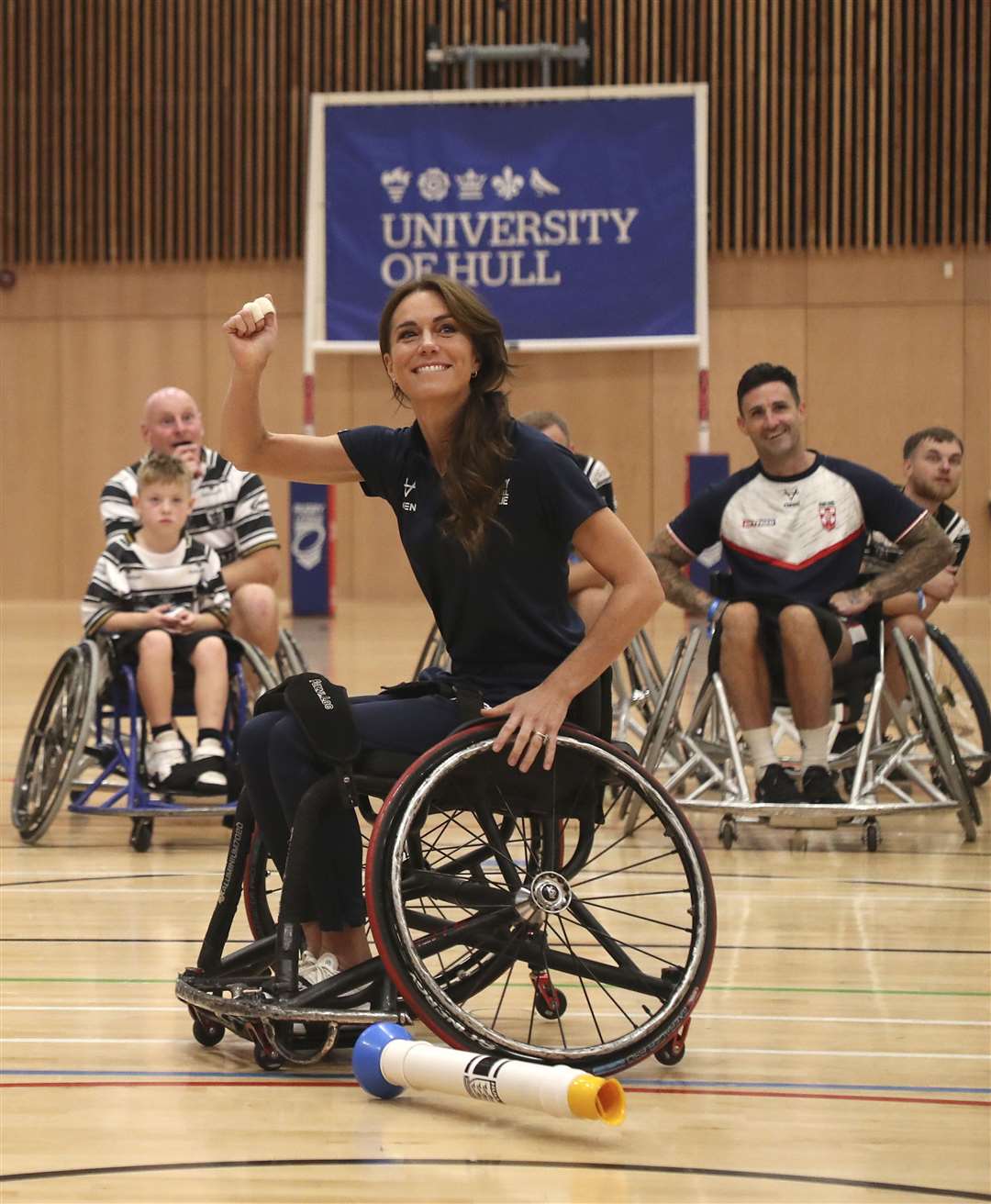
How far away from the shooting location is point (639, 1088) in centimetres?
221

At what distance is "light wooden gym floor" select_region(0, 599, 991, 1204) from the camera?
6.08 ft

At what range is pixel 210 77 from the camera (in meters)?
12.2

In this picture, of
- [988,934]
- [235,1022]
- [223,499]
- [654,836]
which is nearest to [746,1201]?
[235,1022]

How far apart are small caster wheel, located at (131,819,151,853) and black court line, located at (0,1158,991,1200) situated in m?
2.20

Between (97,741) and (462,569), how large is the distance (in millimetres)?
2386

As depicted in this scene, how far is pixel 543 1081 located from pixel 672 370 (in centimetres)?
1041

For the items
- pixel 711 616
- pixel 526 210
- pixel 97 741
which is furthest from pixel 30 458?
pixel 711 616

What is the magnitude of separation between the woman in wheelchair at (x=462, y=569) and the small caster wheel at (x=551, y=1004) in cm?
31

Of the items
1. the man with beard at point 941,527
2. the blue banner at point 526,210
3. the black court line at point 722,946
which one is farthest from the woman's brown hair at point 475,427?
the blue banner at point 526,210

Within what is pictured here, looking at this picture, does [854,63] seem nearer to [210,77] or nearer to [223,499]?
[210,77]

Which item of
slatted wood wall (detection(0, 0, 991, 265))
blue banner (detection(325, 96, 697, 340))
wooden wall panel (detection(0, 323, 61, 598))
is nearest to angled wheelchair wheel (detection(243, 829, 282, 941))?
blue banner (detection(325, 96, 697, 340))

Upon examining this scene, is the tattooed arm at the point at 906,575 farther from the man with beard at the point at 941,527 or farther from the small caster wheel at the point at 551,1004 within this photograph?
the small caster wheel at the point at 551,1004

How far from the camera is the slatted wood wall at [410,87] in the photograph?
1174 cm

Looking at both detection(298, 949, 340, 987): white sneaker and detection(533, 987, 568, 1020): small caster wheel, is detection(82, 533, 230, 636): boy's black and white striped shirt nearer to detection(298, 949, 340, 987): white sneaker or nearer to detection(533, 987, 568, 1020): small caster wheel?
detection(533, 987, 568, 1020): small caster wheel
